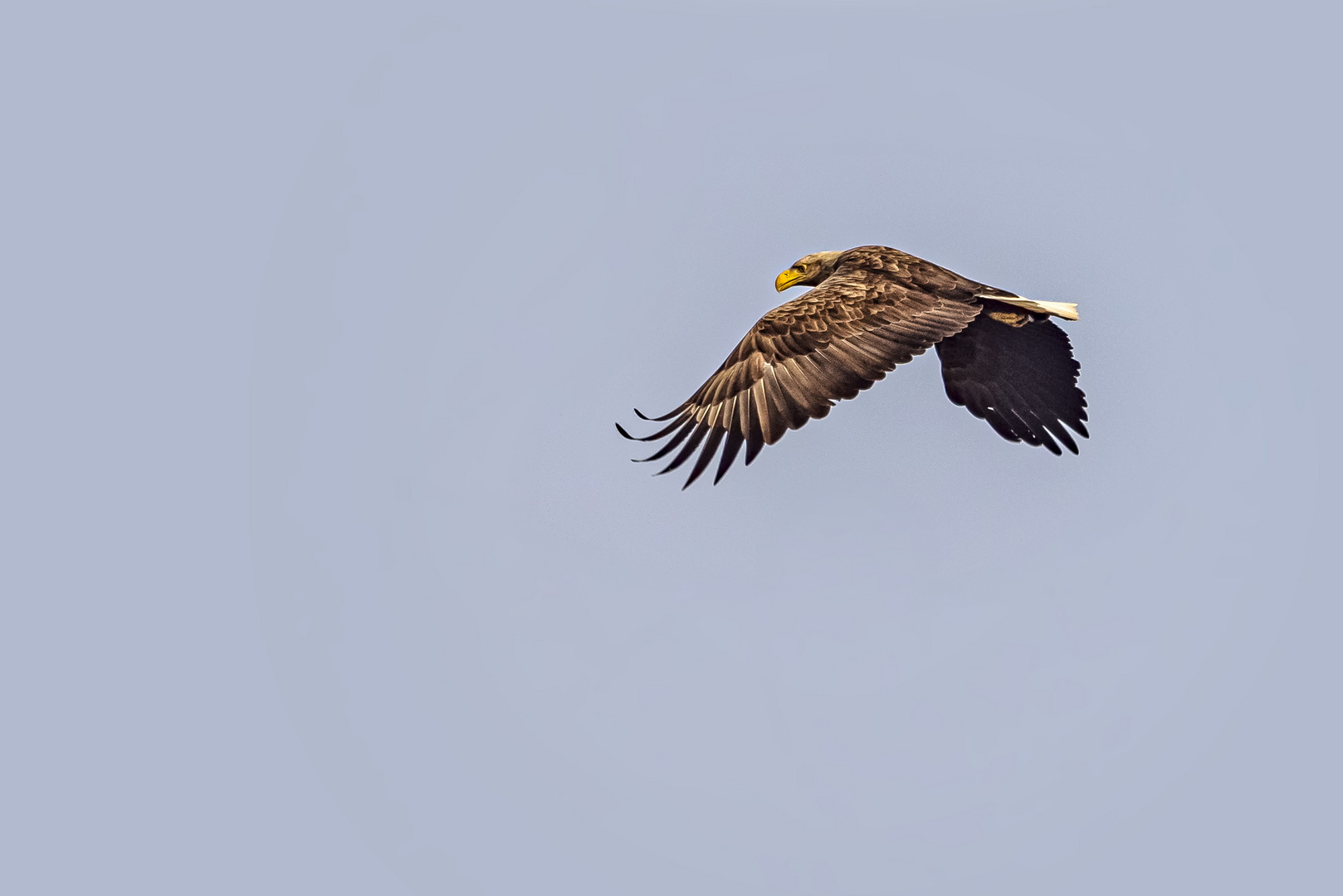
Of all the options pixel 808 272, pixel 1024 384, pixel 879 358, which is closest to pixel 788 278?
pixel 808 272

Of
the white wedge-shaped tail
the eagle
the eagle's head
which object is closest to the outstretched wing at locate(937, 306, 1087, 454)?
the eagle

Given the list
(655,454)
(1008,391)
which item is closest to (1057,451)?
(1008,391)

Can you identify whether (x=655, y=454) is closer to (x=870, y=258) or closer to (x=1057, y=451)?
(x=870, y=258)

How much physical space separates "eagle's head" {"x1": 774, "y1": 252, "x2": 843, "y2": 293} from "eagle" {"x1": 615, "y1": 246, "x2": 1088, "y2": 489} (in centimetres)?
3

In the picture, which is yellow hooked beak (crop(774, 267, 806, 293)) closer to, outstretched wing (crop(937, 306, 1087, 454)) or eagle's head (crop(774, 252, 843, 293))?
eagle's head (crop(774, 252, 843, 293))

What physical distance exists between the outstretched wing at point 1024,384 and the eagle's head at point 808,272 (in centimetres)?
137

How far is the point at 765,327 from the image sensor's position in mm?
10242

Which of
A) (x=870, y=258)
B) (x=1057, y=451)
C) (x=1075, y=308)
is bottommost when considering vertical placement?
(x=1057, y=451)

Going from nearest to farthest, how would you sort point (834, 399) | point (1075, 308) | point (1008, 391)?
point (834, 399), point (1075, 308), point (1008, 391)

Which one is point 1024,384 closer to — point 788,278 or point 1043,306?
point 1043,306

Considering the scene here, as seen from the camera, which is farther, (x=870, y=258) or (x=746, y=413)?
(x=870, y=258)

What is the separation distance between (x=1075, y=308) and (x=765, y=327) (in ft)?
7.62

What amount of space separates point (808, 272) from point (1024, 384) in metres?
2.10

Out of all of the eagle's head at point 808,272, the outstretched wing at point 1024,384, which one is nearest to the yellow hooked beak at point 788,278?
the eagle's head at point 808,272
